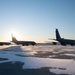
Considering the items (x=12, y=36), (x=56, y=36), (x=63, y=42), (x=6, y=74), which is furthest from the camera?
(x=12, y=36)

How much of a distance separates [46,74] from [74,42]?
65.0 meters

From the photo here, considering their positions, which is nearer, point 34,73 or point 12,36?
point 34,73

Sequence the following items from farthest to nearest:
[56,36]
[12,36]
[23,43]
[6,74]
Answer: [12,36] → [23,43] → [56,36] → [6,74]

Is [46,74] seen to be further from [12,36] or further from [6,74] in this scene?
[12,36]

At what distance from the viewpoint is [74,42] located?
73.1m

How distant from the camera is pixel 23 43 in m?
88.1

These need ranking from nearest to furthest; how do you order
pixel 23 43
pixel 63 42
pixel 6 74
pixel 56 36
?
pixel 6 74
pixel 63 42
pixel 56 36
pixel 23 43

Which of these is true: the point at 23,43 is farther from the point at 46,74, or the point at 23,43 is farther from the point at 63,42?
the point at 46,74

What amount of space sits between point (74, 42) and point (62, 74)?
64.8 meters

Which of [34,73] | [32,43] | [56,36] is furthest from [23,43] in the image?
[34,73]

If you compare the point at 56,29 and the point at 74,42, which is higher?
the point at 56,29

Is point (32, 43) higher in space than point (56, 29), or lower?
lower

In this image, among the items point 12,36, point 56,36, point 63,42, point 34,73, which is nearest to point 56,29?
point 56,36

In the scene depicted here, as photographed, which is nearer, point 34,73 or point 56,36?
point 34,73
